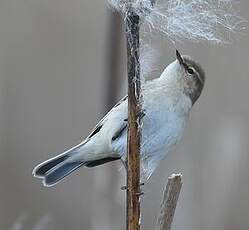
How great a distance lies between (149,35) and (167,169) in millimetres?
1230

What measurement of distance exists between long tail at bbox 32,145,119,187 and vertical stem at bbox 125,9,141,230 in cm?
65

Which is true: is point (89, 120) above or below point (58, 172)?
above

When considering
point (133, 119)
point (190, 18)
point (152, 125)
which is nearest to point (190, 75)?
point (152, 125)

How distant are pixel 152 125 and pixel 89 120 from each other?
2.43 ft

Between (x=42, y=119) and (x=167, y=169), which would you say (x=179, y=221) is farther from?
(x=42, y=119)

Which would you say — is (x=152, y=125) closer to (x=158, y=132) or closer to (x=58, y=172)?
(x=158, y=132)

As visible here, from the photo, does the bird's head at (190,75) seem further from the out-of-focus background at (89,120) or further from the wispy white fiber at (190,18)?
the wispy white fiber at (190,18)

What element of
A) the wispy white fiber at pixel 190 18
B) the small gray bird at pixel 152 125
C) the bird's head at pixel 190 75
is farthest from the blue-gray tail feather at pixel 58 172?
the wispy white fiber at pixel 190 18

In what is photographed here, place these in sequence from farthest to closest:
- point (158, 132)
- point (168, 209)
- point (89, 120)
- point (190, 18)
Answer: point (89, 120)
point (158, 132)
point (190, 18)
point (168, 209)

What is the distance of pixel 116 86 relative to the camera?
69.7 inches

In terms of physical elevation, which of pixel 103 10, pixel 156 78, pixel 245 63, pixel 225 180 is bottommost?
pixel 225 180

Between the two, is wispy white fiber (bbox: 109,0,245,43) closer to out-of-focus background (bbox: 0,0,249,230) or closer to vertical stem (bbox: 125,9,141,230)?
vertical stem (bbox: 125,9,141,230)

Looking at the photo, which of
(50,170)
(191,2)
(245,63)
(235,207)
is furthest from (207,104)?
(191,2)

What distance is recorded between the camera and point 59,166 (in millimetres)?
1515
